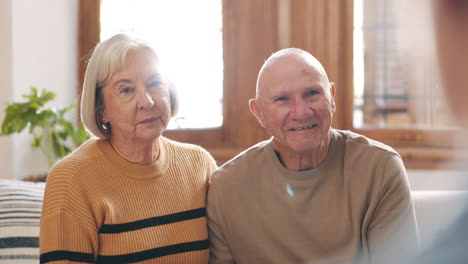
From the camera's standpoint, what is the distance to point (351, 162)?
175 centimetres

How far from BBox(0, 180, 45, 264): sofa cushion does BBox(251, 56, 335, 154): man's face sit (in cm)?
93

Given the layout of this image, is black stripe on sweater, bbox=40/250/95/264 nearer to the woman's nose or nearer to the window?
the woman's nose

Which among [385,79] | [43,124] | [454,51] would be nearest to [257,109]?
[454,51]

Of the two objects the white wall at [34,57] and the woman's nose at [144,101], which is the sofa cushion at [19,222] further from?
the white wall at [34,57]

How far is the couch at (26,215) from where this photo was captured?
192cm

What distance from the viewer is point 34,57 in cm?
312

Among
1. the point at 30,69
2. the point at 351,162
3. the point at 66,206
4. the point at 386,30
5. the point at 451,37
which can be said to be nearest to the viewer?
the point at 451,37

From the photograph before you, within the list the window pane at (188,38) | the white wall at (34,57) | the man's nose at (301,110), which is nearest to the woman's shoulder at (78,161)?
the man's nose at (301,110)

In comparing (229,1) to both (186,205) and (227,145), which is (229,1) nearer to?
(227,145)

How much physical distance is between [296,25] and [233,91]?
1.75ft

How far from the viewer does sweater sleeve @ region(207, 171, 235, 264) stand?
73.1 inches

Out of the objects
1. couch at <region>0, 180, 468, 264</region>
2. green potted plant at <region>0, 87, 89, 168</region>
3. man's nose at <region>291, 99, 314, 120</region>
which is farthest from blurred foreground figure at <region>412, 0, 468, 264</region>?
green potted plant at <region>0, 87, 89, 168</region>

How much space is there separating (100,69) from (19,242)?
693 millimetres

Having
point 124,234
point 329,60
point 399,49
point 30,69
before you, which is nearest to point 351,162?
point 124,234
